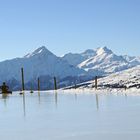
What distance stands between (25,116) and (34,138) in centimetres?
701

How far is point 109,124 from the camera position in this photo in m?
16.6

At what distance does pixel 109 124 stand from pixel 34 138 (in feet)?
12.5

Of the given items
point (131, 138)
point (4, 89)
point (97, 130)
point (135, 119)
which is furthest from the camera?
point (4, 89)

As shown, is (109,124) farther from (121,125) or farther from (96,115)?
(96,115)

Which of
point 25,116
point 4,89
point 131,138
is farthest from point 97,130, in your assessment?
point 4,89

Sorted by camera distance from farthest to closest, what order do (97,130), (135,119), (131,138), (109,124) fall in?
(135,119), (109,124), (97,130), (131,138)

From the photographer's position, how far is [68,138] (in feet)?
45.7

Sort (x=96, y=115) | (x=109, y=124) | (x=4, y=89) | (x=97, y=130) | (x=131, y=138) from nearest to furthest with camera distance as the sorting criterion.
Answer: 1. (x=131, y=138)
2. (x=97, y=130)
3. (x=109, y=124)
4. (x=96, y=115)
5. (x=4, y=89)

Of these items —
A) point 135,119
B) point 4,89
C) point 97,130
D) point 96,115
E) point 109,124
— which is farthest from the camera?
point 4,89

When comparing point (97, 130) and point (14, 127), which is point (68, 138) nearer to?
point (97, 130)

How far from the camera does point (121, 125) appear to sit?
16250mm

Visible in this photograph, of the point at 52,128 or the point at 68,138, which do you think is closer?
the point at 68,138

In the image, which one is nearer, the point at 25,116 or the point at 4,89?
the point at 25,116

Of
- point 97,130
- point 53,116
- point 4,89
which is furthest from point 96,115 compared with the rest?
point 4,89
